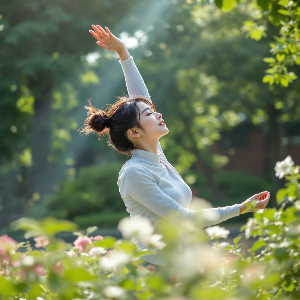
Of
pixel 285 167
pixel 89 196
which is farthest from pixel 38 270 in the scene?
pixel 89 196

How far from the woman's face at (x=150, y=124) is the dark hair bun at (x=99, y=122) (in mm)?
256

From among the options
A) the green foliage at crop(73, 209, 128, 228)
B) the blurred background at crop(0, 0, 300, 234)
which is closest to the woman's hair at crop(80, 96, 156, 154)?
the blurred background at crop(0, 0, 300, 234)

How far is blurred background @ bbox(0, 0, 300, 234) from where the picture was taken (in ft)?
38.1

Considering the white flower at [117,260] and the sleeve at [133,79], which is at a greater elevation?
the sleeve at [133,79]

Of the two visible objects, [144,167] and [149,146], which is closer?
[144,167]

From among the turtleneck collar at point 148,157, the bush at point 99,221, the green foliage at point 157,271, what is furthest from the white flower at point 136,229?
the bush at point 99,221

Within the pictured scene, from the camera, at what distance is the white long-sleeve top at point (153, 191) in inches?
83.4

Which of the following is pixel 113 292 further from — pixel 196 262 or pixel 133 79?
pixel 133 79

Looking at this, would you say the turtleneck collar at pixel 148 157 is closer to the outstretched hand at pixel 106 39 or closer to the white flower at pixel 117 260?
the outstretched hand at pixel 106 39

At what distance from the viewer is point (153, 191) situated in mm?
2137

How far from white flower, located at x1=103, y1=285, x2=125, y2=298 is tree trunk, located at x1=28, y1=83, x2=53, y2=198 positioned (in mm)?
12778

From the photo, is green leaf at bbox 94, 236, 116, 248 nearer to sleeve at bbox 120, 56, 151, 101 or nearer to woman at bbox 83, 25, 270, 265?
woman at bbox 83, 25, 270, 265

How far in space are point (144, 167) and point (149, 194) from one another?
214mm

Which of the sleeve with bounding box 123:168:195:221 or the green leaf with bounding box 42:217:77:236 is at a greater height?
the sleeve with bounding box 123:168:195:221
